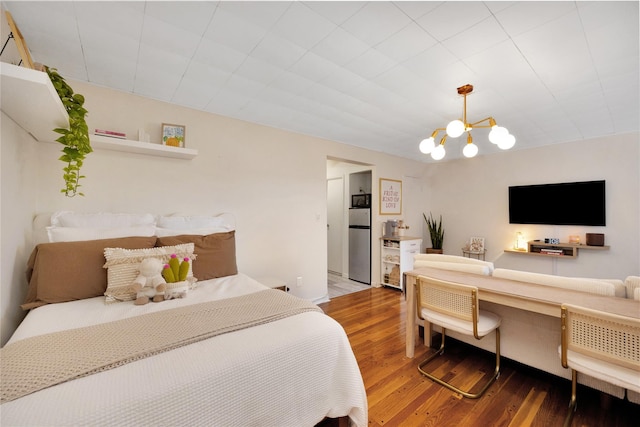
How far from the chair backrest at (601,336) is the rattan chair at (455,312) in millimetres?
446

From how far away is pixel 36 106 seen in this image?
1.34m

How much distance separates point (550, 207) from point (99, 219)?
5.76 meters

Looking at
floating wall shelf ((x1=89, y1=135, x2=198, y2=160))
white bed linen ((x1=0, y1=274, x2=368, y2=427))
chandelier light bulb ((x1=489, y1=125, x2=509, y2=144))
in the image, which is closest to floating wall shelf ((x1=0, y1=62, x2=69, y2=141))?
floating wall shelf ((x1=89, y1=135, x2=198, y2=160))

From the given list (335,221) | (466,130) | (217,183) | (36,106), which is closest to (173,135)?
(217,183)

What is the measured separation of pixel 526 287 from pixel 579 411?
30.5 inches

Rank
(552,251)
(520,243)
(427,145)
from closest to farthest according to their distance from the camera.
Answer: (427,145) < (552,251) < (520,243)

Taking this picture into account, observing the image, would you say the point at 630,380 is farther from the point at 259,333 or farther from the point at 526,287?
the point at 259,333

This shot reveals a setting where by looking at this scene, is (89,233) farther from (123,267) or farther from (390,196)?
(390,196)

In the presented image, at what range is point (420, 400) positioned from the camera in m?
1.71

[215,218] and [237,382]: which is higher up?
[215,218]

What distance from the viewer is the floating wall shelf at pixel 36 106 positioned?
1.08m

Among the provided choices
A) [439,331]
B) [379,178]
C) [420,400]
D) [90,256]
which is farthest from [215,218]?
[379,178]

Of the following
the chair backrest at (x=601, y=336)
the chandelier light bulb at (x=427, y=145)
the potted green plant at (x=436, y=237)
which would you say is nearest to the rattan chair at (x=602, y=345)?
the chair backrest at (x=601, y=336)

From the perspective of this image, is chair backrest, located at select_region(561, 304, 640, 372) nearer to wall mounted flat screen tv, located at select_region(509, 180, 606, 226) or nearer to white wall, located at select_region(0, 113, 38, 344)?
white wall, located at select_region(0, 113, 38, 344)
